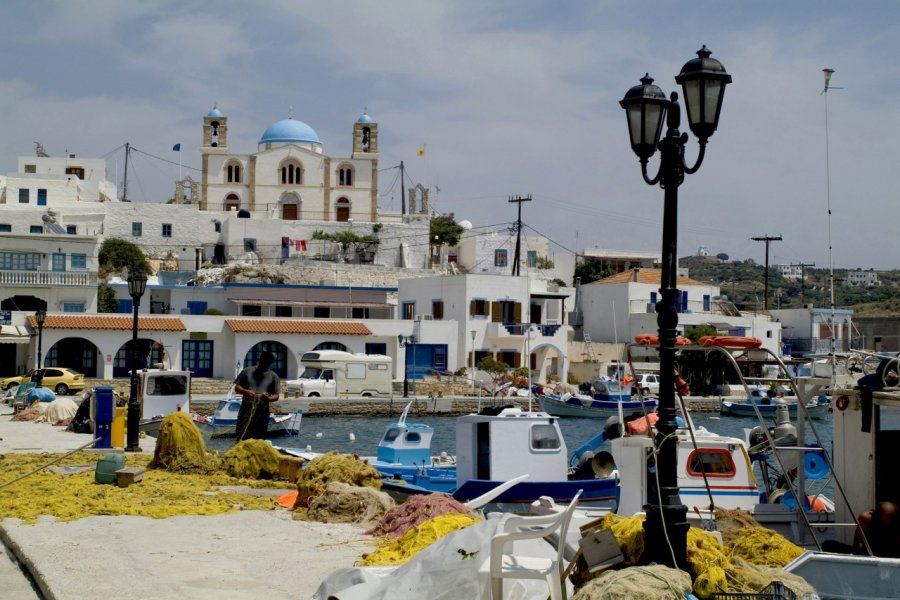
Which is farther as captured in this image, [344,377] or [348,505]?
[344,377]

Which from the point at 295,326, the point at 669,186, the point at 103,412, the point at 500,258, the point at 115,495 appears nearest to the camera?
the point at 669,186

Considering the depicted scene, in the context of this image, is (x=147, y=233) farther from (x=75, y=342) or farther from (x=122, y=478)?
(x=122, y=478)

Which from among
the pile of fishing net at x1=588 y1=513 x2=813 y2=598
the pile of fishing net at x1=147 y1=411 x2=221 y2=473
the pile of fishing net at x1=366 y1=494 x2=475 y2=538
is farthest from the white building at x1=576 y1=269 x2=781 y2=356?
the pile of fishing net at x1=588 y1=513 x2=813 y2=598

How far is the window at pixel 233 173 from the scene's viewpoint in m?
85.1

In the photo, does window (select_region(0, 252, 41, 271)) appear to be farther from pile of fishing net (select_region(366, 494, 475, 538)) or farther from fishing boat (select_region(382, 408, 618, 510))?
pile of fishing net (select_region(366, 494, 475, 538))

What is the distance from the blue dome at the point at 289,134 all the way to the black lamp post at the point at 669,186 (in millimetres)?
81725

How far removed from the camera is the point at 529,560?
701cm

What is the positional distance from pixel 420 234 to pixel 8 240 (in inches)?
1367

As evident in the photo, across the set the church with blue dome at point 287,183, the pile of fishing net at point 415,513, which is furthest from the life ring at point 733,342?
the church with blue dome at point 287,183

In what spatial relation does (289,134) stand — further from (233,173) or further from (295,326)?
(295,326)

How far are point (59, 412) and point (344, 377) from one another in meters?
20.4

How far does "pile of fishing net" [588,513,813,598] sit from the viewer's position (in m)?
6.96

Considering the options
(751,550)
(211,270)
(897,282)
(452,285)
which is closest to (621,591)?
(751,550)

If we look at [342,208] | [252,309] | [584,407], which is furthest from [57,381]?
[342,208]
